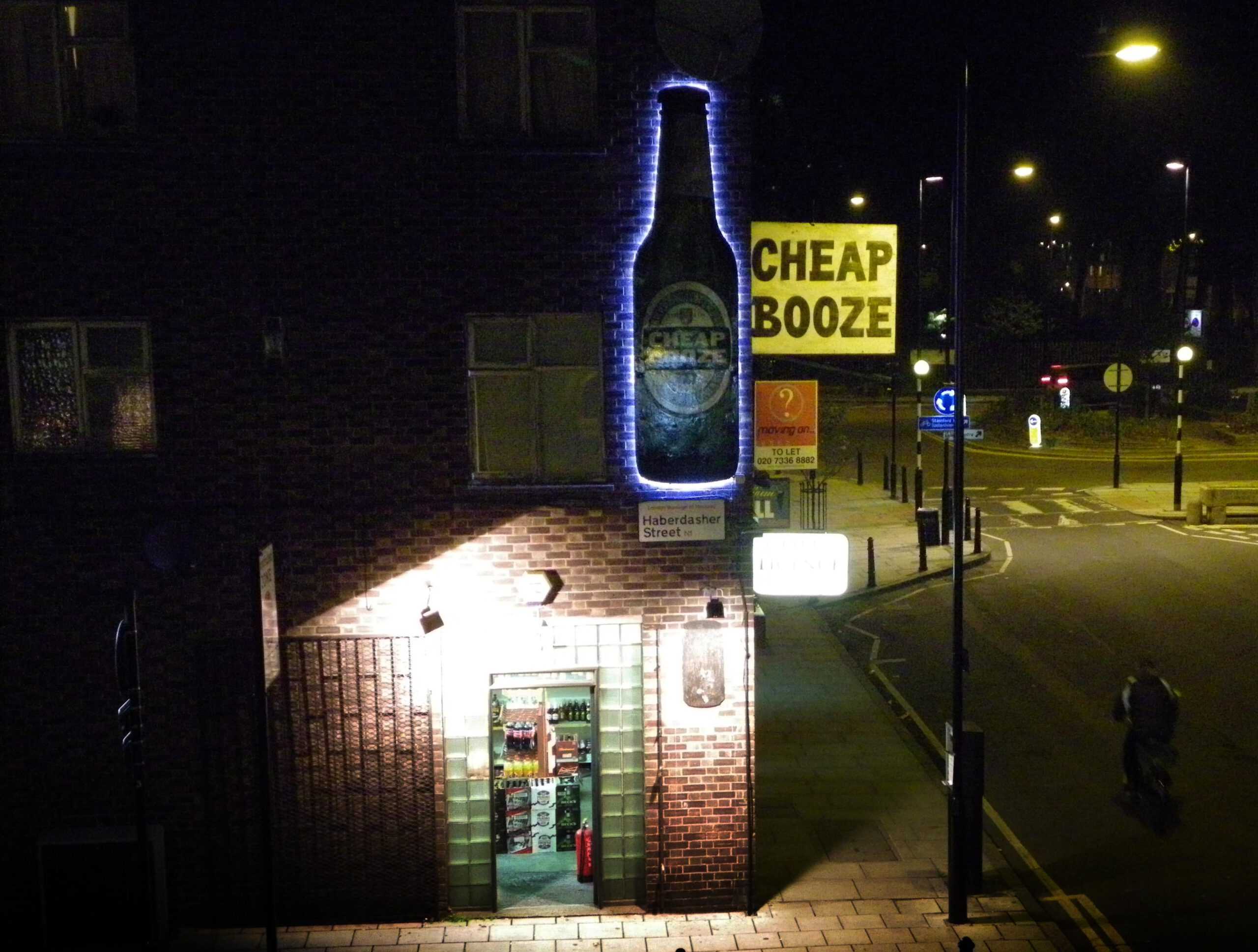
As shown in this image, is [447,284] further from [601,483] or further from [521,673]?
[521,673]

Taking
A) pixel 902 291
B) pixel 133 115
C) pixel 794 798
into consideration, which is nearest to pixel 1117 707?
pixel 794 798

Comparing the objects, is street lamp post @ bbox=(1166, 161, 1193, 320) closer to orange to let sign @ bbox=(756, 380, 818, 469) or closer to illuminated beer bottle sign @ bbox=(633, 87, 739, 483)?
orange to let sign @ bbox=(756, 380, 818, 469)

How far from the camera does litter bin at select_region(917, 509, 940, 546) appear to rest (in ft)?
79.7

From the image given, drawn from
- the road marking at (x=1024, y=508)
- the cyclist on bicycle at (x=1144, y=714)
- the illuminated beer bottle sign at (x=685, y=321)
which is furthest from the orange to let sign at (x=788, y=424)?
the road marking at (x=1024, y=508)

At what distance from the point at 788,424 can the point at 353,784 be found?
6.46 m

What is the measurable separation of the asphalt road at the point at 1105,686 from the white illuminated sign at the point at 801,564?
11.6 ft

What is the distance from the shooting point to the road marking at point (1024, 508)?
103ft

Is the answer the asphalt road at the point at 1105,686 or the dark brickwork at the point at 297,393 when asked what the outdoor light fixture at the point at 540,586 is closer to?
the dark brickwork at the point at 297,393

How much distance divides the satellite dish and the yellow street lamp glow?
409cm

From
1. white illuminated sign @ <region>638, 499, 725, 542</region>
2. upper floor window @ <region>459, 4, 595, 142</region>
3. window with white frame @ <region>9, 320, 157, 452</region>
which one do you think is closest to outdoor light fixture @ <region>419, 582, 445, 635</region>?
white illuminated sign @ <region>638, 499, 725, 542</region>

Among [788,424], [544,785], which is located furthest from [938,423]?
[544,785]

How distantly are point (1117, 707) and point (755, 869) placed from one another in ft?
15.6

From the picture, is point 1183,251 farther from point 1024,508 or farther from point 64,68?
point 64,68

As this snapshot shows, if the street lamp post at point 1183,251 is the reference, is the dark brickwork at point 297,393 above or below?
below
